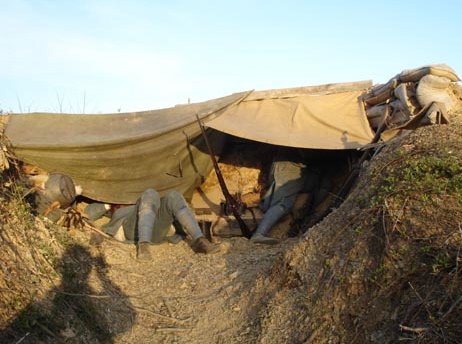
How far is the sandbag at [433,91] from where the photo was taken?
5191mm

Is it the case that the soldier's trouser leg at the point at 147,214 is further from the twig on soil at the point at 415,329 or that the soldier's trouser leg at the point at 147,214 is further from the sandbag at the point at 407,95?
the twig on soil at the point at 415,329

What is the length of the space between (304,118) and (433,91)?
169cm

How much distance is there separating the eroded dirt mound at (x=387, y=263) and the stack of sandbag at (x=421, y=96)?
1251 millimetres

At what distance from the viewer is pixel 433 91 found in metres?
5.24

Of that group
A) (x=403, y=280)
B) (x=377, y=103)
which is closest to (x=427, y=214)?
(x=403, y=280)

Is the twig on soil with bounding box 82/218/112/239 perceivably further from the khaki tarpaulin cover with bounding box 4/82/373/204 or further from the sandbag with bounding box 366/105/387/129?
the sandbag with bounding box 366/105/387/129

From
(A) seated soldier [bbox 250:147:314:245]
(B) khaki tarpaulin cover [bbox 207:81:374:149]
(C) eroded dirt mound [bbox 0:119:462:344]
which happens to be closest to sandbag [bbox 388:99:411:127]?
(B) khaki tarpaulin cover [bbox 207:81:374:149]

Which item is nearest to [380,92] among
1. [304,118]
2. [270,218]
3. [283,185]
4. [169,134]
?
[304,118]

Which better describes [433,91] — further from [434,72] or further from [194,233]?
[194,233]

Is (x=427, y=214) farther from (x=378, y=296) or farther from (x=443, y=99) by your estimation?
(x=443, y=99)

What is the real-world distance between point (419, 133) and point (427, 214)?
1.11m

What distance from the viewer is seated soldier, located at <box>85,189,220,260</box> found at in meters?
5.14

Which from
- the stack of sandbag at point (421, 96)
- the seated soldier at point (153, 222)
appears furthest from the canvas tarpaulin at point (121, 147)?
the stack of sandbag at point (421, 96)

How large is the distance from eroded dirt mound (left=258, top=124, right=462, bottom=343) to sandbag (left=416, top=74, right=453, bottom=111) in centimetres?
150
